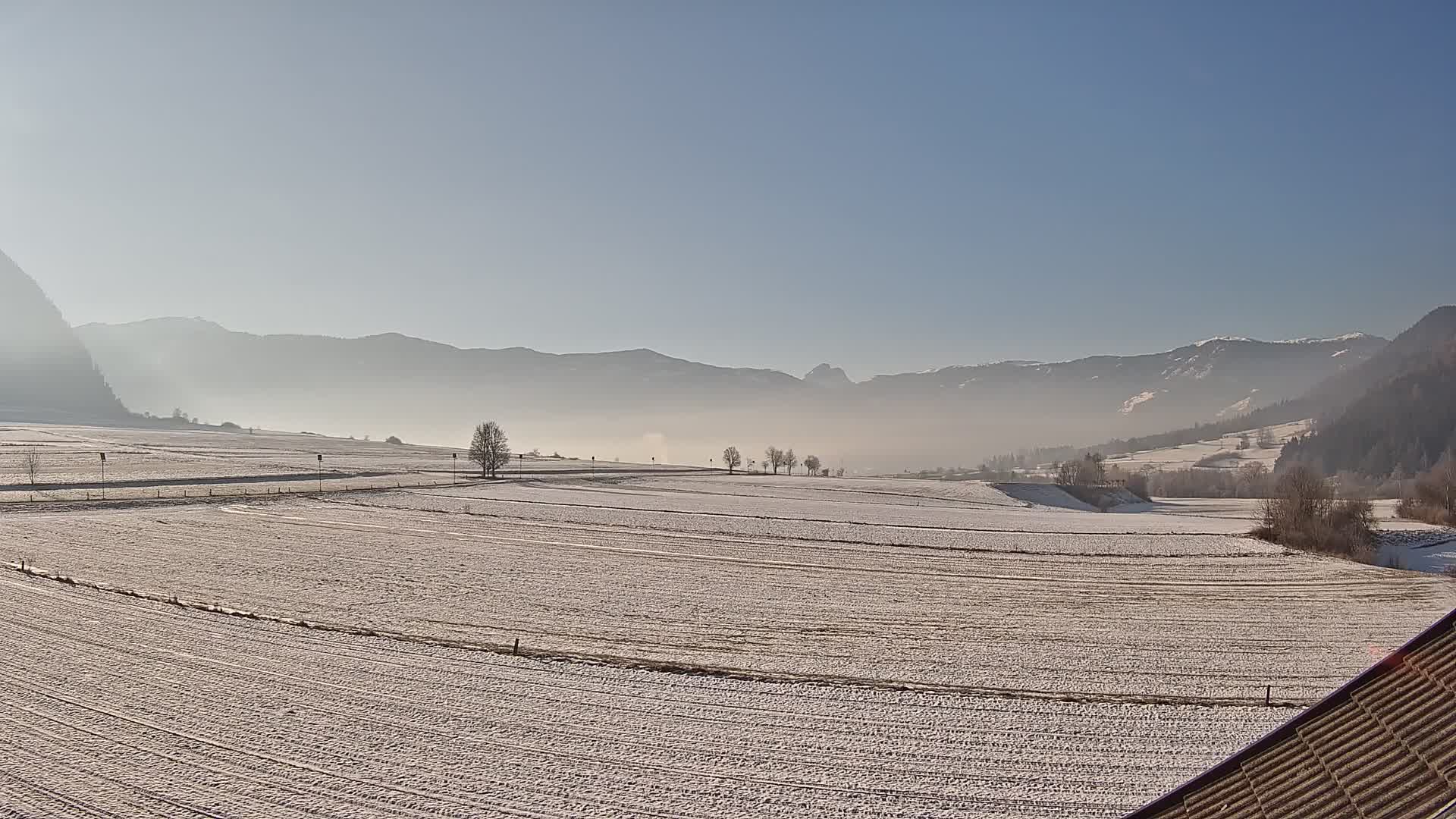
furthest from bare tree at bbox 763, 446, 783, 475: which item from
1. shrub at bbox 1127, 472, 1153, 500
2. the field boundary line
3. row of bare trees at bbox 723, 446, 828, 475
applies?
the field boundary line

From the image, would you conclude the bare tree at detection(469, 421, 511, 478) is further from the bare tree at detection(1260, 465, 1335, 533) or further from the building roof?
the building roof

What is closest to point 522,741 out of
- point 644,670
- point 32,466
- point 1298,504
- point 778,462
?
point 644,670

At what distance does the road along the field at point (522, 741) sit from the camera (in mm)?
13672

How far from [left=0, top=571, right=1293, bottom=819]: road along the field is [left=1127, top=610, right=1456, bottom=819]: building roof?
8558mm

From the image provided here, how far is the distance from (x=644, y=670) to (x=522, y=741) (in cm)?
Answer: 534

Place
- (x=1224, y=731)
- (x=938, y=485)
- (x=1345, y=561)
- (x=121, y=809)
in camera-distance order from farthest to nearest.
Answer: (x=938, y=485)
(x=1345, y=561)
(x=1224, y=731)
(x=121, y=809)

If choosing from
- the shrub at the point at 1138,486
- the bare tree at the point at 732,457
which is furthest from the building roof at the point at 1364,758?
the bare tree at the point at 732,457

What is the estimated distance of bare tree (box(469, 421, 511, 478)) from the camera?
317 ft

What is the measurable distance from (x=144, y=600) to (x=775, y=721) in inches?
951

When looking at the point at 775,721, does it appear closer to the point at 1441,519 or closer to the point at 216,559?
the point at 216,559

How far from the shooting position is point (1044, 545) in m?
49.7

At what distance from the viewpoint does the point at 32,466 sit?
223 ft

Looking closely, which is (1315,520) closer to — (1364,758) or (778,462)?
(1364,758)

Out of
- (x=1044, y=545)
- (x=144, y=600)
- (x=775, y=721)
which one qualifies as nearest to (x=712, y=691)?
(x=775, y=721)
